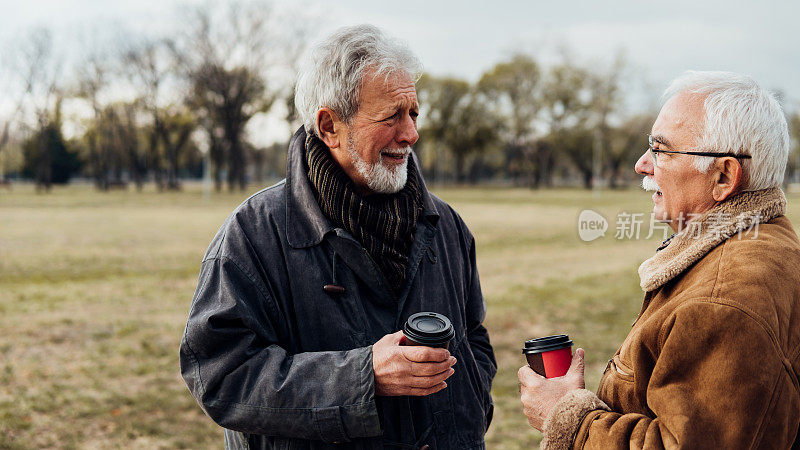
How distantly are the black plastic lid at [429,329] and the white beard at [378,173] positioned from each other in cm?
62

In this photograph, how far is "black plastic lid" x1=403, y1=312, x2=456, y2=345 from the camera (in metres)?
1.69

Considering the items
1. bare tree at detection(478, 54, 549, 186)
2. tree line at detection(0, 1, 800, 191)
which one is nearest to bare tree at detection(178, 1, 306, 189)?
tree line at detection(0, 1, 800, 191)

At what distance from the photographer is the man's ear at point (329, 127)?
7.16 ft

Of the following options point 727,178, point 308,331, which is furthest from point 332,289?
point 727,178

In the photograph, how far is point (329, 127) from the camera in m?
2.21

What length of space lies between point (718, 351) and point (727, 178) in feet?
1.67

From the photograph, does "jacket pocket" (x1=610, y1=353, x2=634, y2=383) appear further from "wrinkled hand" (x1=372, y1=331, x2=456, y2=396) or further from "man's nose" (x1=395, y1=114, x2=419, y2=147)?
"man's nose" (x1=395, y1=114, x2=419, y2=147)

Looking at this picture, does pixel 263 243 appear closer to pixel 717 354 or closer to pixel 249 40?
pixel 717 354

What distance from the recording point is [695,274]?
1538 mm

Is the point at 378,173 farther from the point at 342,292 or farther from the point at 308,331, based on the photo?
the point at 308,331

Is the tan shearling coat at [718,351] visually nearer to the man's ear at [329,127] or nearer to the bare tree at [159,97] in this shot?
the man's ear at [329,127]

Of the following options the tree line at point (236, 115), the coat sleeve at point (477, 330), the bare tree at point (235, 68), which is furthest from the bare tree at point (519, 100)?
the coat sleeve at point (477, 330)

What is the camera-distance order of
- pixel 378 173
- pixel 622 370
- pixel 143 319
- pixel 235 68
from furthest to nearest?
pixel 235 68
pixel 143 319
pixel 378 173
pixel 622 370

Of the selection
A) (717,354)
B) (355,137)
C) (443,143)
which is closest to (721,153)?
(717,354)
